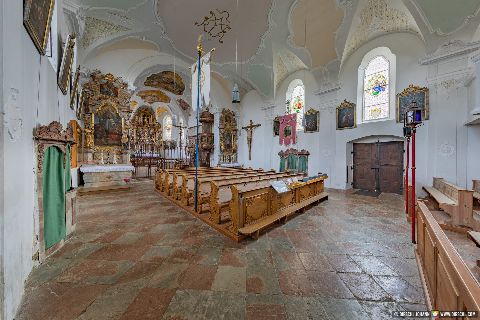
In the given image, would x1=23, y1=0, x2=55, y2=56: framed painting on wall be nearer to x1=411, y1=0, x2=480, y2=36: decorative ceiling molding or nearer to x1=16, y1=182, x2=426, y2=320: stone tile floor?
x1=16, y1=182, x2=426, y2=320: stone tile floor

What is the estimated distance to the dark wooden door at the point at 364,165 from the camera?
29.0ft

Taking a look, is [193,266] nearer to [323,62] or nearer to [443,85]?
[443,85]

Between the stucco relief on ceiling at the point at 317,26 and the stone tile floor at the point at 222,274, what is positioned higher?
the stucco relief on ceiling at the point at 317,26

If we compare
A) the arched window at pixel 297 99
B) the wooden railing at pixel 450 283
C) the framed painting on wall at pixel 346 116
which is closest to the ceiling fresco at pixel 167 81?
the arched window at pixel 297 99

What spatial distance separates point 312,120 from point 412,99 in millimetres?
4103

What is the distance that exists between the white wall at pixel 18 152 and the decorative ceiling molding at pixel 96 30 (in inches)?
259

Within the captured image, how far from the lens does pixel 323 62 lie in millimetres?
9680

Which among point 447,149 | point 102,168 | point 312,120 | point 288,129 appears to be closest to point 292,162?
point 288,129

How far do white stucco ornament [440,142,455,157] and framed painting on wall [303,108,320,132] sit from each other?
15.6 ft

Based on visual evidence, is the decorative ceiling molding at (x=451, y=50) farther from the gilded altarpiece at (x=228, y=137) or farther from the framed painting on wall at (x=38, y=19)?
the gilded altarpiece at (x=228, y=137)

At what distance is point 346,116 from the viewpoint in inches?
368

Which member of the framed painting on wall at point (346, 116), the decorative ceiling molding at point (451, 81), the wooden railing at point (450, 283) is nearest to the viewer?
the wooden railing at point (450, 283)

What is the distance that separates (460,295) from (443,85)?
8594 millimetres

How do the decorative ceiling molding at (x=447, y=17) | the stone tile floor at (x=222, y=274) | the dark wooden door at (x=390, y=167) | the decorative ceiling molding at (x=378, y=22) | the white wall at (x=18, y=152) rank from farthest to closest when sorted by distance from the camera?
the dark wooden door at (x=390, y=167) → the decorative ceiling molding at (x=378, y=22) → the decorative ceiling molding at (x=447, y=17) → the stone tile floor at (x=222, y=274) → the white wall at (x=18, y=152)
